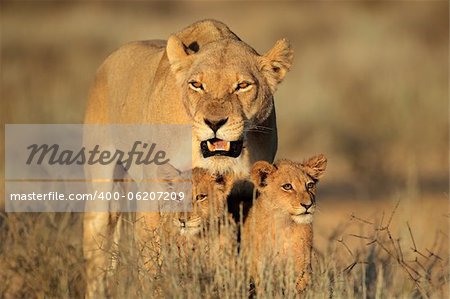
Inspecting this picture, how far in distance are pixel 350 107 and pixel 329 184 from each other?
4296mm

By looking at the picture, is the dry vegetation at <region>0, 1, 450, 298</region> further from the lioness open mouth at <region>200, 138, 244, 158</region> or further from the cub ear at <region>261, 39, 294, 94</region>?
the cub ear at <region>261, 39, 294, 94</region>

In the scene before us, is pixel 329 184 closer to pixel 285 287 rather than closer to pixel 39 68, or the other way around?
pixel 285 287

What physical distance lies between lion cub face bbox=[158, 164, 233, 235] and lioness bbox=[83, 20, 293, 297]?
0.09 m

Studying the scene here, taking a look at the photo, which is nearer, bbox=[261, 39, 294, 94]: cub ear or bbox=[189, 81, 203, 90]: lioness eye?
bbox=[189, 81, 203, 90]: lioness eye

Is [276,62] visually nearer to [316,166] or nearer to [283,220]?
[316,166]

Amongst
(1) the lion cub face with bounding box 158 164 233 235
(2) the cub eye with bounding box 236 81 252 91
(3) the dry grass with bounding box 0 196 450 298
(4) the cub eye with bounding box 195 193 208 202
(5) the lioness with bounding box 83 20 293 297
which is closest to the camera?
(3) the dry grass with bounding box 0 196 450 298

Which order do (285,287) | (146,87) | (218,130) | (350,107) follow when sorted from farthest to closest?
1. (350,107)
2. (146,87)
3. (218,130)
4. (285,287)

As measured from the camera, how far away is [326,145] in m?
14.3

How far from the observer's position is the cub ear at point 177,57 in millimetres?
6695

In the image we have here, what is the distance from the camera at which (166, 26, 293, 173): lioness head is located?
6.08m

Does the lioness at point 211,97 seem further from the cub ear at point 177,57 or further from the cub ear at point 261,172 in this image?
the cub ear at point 261,172

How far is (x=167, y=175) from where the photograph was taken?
20.7 ft

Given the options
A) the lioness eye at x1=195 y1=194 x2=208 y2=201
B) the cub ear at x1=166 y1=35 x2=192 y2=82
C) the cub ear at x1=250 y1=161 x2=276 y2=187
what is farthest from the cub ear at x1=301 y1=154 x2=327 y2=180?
the cub ear at x1=166 y1=35 x2=192 y2=82

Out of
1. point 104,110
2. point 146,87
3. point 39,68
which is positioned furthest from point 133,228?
point 39,68
